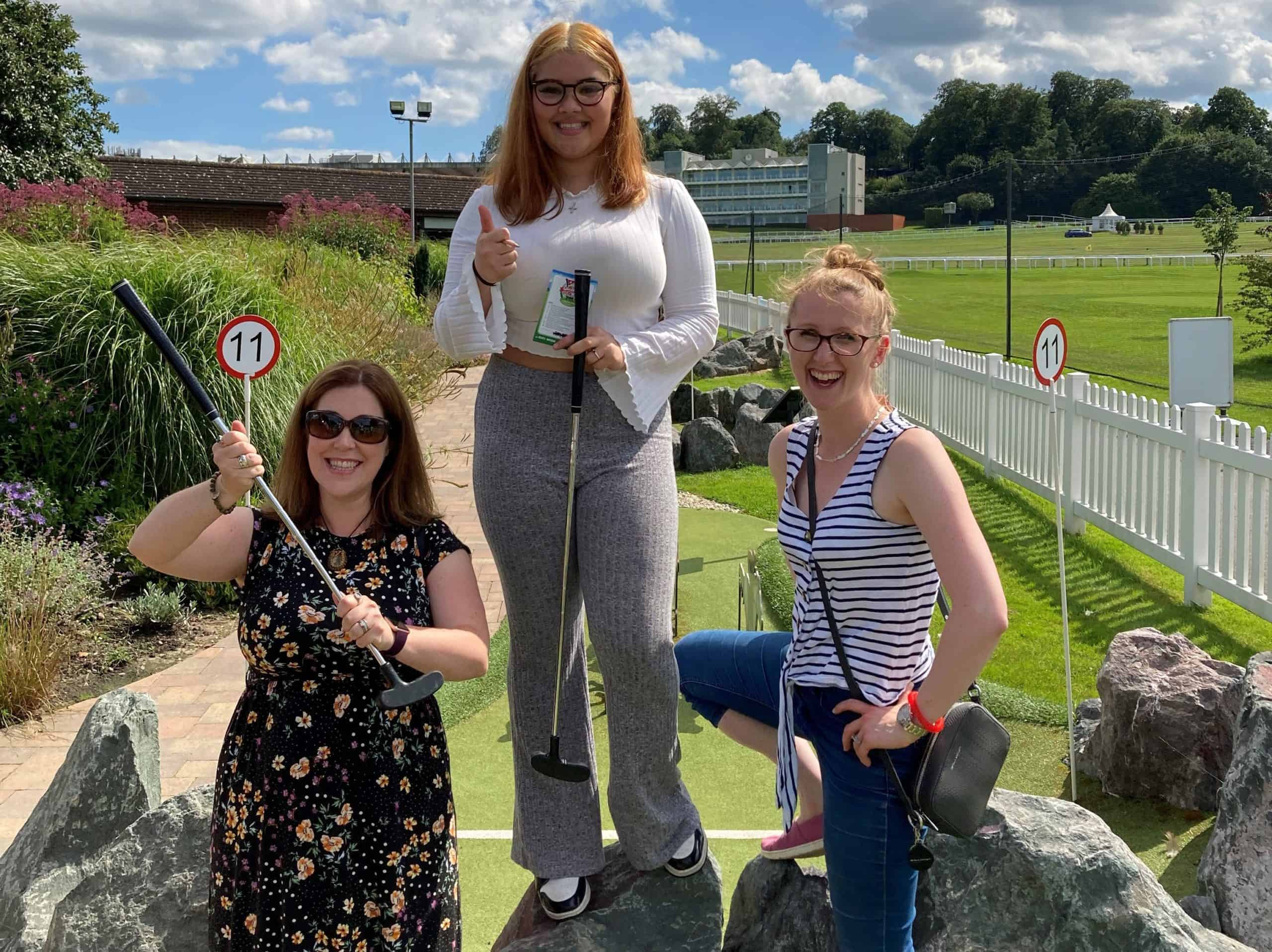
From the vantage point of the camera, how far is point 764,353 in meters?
17.4

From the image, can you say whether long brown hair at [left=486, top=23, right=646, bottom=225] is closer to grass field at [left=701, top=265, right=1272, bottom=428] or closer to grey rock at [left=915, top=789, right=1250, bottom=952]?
grey rock at [left=915, top=789, right=1250, bottom=952]

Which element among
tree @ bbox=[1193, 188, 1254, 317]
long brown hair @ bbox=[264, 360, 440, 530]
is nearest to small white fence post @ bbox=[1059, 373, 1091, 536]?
long brown hair @ bbox=[264, 360, 440, 530]

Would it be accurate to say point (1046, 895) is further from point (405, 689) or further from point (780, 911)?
point (405, 689)

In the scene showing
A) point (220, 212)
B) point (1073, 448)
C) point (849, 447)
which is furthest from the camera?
point (220, 212)

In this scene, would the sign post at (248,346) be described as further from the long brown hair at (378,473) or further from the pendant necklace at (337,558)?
the pendant necklace at (337,558)

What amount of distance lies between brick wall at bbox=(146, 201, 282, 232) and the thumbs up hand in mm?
33494

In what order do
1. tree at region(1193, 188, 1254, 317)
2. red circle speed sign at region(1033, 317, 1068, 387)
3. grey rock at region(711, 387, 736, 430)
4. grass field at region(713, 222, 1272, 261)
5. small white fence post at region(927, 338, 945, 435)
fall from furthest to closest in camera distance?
grass field at region(713, 222, 1272, 261) < tree at region(1193, 188, 1254, 317) < grey rock at region(711, 387, 736, 430) < small white fence post at region(927, 338, 945, 435) < red circle speed sign at region(1033, 317, 1068, 387)

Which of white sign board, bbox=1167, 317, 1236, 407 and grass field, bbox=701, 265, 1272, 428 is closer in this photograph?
white sign board, bbox=1167, 317, 1236, 407

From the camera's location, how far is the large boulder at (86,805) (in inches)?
108

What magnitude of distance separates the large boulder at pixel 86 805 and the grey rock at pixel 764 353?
14799mm

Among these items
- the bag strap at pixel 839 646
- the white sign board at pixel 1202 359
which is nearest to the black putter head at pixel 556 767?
the bag strap at pixel 839 646

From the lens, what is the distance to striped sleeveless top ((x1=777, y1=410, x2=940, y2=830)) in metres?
2.04

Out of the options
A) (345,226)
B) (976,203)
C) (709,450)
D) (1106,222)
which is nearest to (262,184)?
(345,226)

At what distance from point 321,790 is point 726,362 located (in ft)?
50.0
